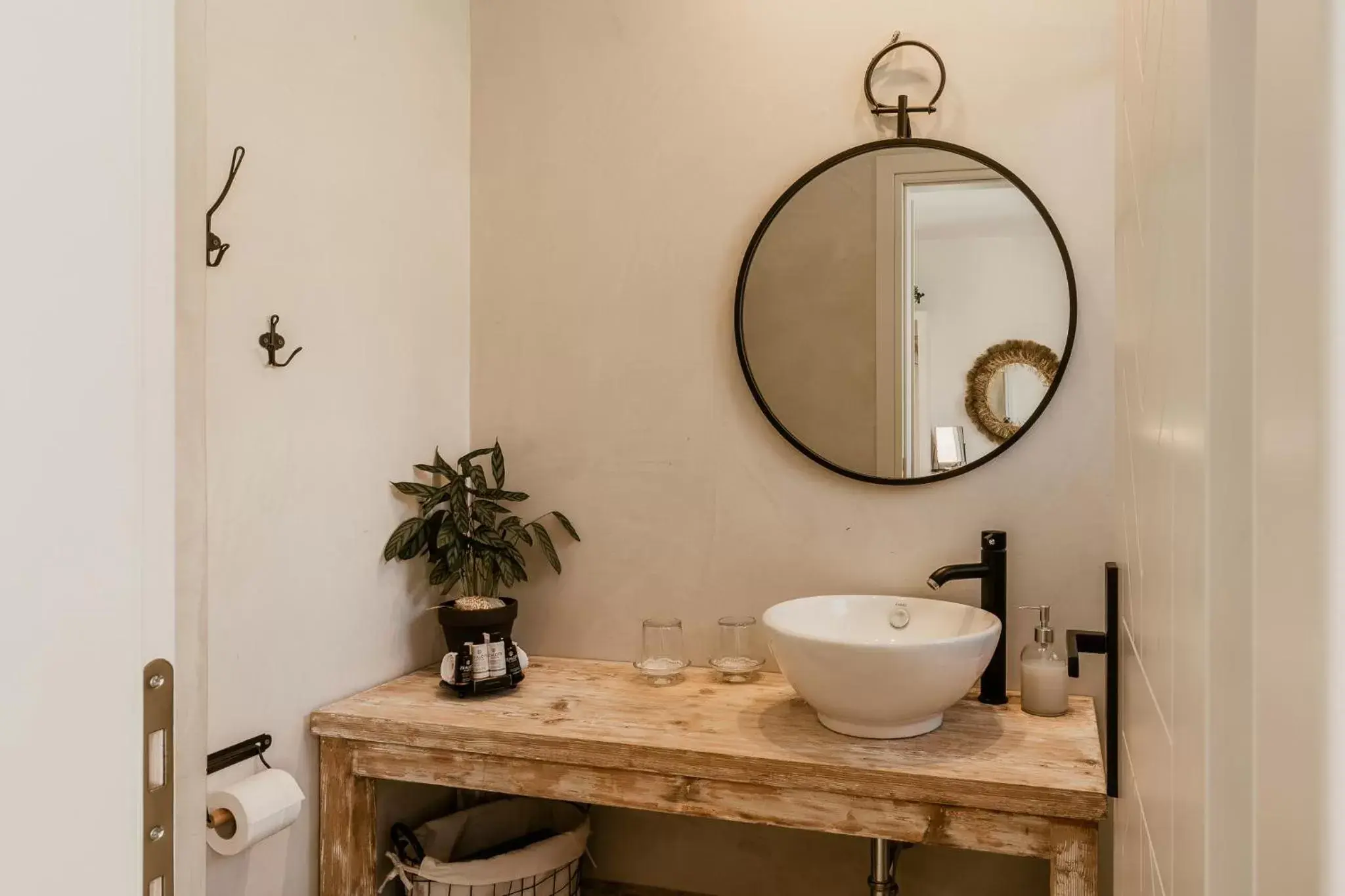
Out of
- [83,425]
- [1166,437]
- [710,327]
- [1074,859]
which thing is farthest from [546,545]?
[1166,437]

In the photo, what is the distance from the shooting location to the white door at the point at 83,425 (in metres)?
0.57

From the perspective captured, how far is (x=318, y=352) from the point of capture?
162 centimetres

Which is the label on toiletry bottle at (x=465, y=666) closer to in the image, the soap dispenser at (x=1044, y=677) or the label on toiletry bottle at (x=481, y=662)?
the label on toiletry bottle at (x=481, y=662)

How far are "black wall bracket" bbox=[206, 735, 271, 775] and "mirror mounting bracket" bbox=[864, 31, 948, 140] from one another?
1.57m

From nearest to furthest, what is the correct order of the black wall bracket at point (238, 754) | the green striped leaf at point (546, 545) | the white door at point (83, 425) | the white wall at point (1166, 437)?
the white wall at point (1166, 437) → the white door at point (83, 425) → the black wall bracket at point (238, 754) → the green striped leaf at point (546, 545)

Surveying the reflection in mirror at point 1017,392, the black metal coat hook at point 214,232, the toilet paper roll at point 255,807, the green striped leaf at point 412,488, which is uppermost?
the black metal coat hook at point 214,232

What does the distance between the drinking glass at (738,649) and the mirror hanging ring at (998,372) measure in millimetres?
593

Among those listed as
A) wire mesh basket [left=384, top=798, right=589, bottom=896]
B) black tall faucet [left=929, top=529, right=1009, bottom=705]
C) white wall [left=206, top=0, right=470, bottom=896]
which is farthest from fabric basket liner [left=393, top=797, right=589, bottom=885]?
black tall faucet [left=929, top=529, right=1009, bottom=705]

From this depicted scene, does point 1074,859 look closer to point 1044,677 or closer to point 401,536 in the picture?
point 1044,677

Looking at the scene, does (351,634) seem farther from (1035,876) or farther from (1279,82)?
(1279,82)

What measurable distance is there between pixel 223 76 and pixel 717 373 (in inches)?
40.2

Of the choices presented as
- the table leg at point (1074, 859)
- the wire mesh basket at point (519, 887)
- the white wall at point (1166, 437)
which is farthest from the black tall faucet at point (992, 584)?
the wire mesh basket at point (519, 887)

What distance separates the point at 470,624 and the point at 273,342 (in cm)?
61

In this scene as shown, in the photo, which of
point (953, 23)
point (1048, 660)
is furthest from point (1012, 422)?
point (953, 23)
